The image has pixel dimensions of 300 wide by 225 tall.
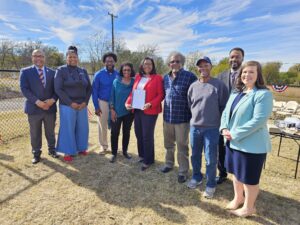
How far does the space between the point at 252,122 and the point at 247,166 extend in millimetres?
494

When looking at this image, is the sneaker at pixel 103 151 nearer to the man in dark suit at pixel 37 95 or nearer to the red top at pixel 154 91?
the man in dark suit at pixel 37 95

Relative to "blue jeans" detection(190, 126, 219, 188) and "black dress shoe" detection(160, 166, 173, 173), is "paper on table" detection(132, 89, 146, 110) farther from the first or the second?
"black dress shoe" detection(160, 166, 173, 173)

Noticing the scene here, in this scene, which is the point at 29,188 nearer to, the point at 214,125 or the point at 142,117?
the point at 142,117

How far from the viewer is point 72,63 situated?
154 inches

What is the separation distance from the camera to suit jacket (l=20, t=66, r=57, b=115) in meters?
3.76

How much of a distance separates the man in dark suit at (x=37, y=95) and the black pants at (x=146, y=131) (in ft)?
4.92

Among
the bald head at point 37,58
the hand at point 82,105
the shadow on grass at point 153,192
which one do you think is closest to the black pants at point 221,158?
the shadow on grass at point 153,192

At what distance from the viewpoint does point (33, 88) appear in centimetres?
382

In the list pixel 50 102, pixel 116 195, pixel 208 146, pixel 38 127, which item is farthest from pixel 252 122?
pixel 38 127

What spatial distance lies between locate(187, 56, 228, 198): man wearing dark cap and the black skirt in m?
0.35

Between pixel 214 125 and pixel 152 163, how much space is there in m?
1.61

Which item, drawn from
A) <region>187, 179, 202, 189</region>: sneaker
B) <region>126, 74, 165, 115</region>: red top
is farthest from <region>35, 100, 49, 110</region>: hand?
<region>187, 179, 202, 189</region>: sneaker

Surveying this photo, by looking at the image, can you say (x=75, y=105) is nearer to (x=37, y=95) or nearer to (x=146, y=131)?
(x=37, y=95)

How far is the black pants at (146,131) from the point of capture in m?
3.64
